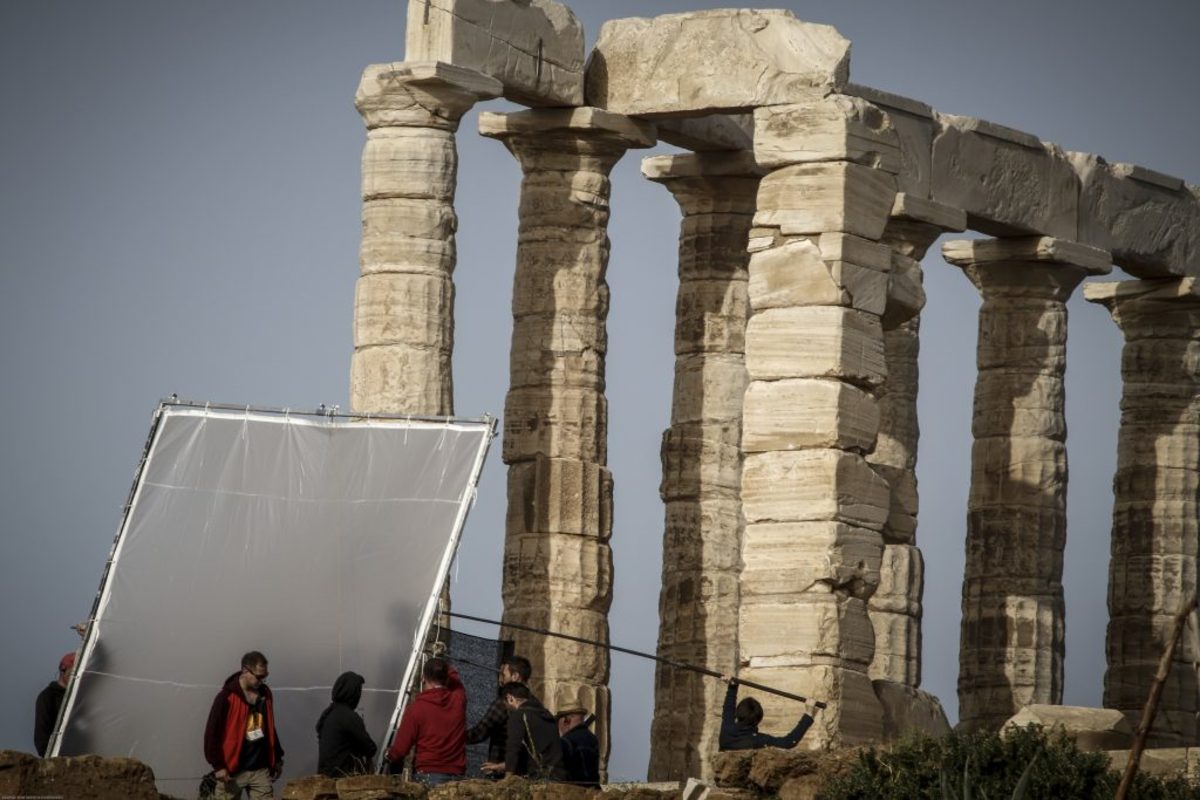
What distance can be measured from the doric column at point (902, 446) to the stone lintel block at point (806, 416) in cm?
406

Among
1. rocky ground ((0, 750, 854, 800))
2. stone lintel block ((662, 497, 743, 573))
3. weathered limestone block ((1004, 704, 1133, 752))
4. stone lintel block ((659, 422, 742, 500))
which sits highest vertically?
stone lintel block ((659, 422, 742, 500))

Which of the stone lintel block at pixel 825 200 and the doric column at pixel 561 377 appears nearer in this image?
the stone lintel block at pixel 825 200

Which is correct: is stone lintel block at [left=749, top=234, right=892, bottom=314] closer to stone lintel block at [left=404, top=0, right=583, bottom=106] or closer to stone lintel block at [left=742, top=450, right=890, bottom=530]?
stone lintel block at [left=742, top=450, right=890, bottom=530]

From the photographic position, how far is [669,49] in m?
32.7

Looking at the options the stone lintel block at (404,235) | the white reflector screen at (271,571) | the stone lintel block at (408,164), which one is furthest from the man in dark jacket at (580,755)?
the stone lintel block at (408,164)

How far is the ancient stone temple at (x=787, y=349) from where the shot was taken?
3005 centimetres

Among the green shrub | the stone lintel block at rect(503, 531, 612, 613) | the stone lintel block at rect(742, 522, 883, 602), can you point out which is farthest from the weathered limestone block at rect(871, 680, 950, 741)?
the green shrub

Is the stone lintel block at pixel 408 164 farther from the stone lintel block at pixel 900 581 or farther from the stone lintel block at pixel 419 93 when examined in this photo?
the stone lintel block at pixel 900 581

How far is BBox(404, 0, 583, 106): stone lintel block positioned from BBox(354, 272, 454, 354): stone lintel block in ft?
7.23

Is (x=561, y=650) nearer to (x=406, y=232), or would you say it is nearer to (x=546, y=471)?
(x=546, y=471)

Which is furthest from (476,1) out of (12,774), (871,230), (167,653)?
(12,774)

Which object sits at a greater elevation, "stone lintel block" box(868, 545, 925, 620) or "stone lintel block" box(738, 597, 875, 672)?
"stone lintel block" box(868, 545, 925, 620)

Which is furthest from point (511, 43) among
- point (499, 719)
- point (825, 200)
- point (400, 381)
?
point (499, 719)

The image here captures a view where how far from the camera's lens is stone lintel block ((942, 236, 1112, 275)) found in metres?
37.8
